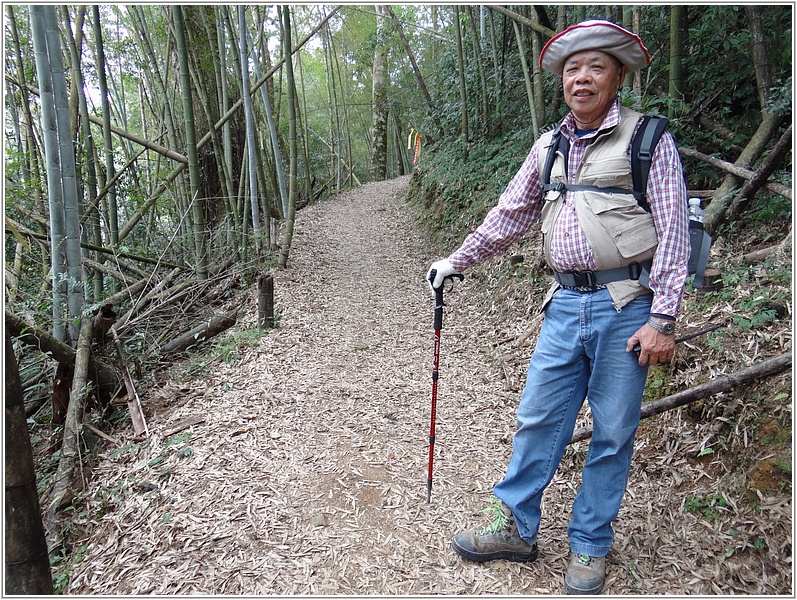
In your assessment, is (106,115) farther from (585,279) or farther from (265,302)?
(585,279)

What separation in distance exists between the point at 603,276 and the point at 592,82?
666mm

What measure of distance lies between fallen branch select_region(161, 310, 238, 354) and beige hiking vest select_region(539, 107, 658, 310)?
416 centimetres

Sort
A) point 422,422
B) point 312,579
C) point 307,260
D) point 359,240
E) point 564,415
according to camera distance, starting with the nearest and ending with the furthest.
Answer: point 564,415, point 312,579, point 422,422, point 307,260, point 359,240

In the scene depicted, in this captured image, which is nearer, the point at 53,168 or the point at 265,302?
the point at 53,168

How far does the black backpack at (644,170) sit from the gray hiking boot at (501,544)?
3.94 feet

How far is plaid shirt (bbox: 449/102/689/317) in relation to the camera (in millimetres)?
1624

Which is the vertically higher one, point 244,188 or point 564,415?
point 244,188

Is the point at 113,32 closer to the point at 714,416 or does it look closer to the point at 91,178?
the point at 91,178

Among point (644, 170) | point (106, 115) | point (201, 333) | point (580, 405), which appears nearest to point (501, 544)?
point (580, 405)

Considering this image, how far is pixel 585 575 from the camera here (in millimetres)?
1908

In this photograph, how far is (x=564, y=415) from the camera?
1.92 meters

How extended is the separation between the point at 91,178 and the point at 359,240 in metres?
4.82

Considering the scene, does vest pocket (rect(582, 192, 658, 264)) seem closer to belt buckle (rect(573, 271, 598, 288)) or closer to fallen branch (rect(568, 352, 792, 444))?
belt buckle (rect(573, 271, 598, 288))

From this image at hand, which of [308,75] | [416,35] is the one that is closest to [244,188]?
[416,35]
